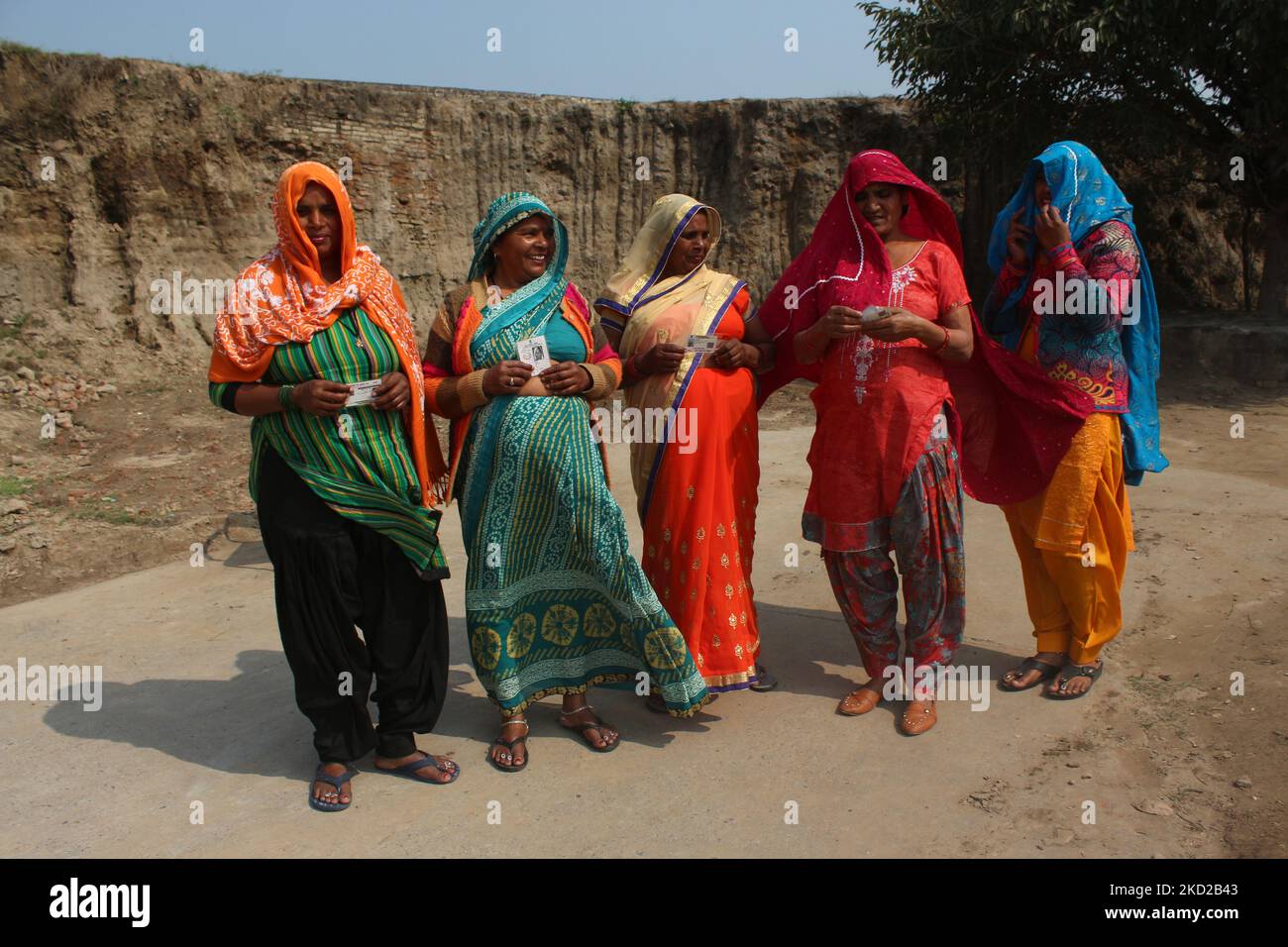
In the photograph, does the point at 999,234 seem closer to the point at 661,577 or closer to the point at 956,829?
the point at 661,577

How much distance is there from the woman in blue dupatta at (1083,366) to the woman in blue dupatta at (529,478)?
146 centimetres

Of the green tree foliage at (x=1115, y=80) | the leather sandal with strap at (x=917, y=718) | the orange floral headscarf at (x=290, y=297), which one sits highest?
the green tree foliage at (x=1115, y=80)

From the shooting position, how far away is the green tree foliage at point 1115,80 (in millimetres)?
9406

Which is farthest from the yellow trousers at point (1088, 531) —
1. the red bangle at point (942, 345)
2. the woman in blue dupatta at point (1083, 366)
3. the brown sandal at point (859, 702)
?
the brown sandal at point (859, 702)

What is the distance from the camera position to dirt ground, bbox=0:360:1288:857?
2932 mm

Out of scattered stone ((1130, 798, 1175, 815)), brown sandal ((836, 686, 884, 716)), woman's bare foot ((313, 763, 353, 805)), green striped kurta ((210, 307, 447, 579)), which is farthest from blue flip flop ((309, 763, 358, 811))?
scattered stone ((1130, 798, 1175, 815))

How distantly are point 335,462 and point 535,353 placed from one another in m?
0.71

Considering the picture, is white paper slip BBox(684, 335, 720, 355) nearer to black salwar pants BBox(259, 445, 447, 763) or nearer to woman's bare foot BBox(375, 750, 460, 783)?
black salwar pants BBox(259, 445, 447, 763)

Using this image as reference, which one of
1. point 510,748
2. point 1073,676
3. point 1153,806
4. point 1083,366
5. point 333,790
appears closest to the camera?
point 1153,806

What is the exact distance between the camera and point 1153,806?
300 cm

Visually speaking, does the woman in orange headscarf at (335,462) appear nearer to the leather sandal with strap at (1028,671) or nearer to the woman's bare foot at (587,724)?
the woman's bare foot at (587,724)

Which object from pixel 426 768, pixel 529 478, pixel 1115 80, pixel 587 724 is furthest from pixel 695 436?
pixel 1115 80

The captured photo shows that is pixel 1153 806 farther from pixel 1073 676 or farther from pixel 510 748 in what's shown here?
pixel 510 748

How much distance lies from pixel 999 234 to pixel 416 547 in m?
2.46
